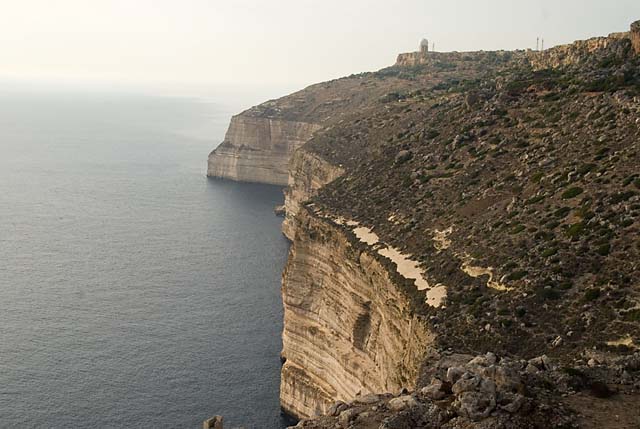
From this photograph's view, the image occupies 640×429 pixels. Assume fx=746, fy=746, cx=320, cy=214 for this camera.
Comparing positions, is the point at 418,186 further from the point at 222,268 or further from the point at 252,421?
the point at 222,268

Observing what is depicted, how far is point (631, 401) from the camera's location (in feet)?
68.2

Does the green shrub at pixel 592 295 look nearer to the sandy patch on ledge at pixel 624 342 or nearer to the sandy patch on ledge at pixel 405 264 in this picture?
the sandy patch on ledge at pixel 624 342

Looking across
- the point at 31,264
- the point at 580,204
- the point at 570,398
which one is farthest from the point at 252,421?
the point at 31,264

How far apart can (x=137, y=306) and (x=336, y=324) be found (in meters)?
27.0

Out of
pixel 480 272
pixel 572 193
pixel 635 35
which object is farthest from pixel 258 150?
pixel 480 272

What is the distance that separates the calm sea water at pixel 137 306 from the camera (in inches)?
1932

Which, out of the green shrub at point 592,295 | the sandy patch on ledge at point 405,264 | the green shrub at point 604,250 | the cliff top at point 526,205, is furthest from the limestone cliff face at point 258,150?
the green shrub at point 592,295

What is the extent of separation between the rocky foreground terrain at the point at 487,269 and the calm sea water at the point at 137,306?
711 cm

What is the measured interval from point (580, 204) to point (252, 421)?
24.5 m

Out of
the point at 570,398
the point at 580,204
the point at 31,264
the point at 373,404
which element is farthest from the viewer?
the point at 31,264

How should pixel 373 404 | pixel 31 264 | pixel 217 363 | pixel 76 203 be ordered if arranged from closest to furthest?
1. pixel 373 404
2. pixel 217 363
3. pixel 31 264
4. pixel 76 203

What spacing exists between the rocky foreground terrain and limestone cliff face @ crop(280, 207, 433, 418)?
0.13 metres

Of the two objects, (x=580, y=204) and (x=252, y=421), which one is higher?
(x=580, y=204)

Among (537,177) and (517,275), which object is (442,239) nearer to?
(537,177)
